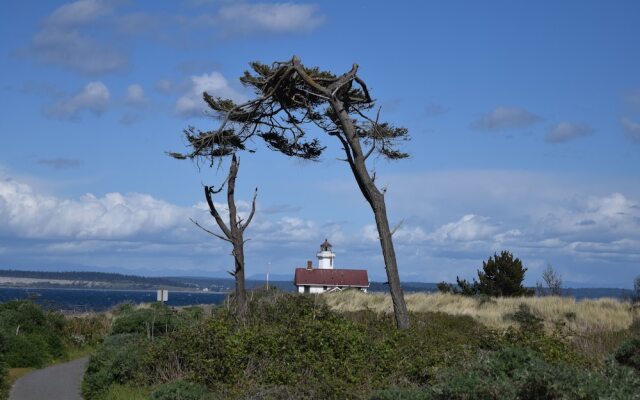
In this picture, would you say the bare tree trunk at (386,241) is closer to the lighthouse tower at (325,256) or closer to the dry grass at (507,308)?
the dry grass at (507,308)

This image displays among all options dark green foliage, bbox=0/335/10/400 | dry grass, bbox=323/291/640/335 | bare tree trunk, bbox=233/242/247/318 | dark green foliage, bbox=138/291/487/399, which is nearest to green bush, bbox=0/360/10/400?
dark green foliage, bbox=0/335/10/400

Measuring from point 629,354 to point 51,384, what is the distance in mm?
12947

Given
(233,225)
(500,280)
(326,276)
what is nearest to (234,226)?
(233,225)

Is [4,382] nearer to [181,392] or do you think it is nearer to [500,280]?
[181,392]

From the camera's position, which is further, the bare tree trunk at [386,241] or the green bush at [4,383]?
the bare tree trunk at [386,241]

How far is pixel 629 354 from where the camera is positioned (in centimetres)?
1055

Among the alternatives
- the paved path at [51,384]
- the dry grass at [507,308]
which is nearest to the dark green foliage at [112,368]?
the paved path at [51,384]

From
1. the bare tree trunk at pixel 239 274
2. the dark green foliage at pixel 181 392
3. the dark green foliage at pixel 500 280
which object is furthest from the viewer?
the dark green foliage at pixel 500 280

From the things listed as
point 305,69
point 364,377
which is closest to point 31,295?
point 305,69

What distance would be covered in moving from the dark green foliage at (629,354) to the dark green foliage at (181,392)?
5864mm

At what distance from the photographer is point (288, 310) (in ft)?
57.1

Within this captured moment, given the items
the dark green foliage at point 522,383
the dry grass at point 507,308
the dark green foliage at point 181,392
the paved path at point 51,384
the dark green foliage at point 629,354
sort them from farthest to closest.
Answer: the dry grass at point 507,308 → the paved path at point 51,384 → the dark green foliage at point 181,392 → the dark green foliage at point 629,354 → the dark green foliage at point 522,383

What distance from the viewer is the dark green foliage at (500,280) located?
4416cm

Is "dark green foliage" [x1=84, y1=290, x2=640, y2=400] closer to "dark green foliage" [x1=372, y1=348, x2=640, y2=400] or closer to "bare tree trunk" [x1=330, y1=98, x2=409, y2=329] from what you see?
"dark green foliage" [x1=372, y1=348, x2=640, y2=400]
